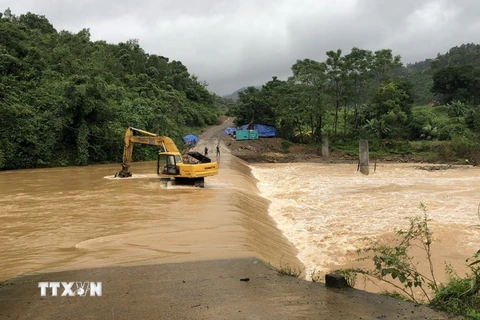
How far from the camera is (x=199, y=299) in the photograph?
5.87 metres

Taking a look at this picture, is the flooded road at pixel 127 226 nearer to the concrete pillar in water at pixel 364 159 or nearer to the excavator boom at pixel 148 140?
the excavator boom at pixel 148 140

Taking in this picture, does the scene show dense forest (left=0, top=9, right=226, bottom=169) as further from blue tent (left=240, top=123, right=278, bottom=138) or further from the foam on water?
the foam on water

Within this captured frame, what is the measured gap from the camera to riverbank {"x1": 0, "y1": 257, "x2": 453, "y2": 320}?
509 centimetres

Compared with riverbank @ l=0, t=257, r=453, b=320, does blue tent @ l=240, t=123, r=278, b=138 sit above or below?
above

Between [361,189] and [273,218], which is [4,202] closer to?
[273,218]

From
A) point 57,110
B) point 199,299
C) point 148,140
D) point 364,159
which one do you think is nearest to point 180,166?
point 148,140

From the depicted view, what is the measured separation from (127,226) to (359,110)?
142 feet

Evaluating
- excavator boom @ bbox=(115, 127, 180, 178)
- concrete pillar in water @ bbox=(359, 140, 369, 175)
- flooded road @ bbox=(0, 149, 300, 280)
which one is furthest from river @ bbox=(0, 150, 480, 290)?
concrete pillar in water @ bbox=(359, 140, 369, 175)

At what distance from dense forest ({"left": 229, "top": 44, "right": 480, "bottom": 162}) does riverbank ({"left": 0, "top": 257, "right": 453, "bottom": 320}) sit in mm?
Answer: 38420

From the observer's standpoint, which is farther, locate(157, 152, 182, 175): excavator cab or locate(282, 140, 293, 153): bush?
locate(282, 140, 293, 153): bush

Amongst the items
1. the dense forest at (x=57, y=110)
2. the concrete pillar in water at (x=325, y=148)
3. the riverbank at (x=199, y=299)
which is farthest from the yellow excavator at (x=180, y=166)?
the concrete pillar in water at (x=325, y=148)

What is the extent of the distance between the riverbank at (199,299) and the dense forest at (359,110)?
38.4m

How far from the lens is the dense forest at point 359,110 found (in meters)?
44.7

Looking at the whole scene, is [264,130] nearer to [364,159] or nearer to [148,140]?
[364,159]
